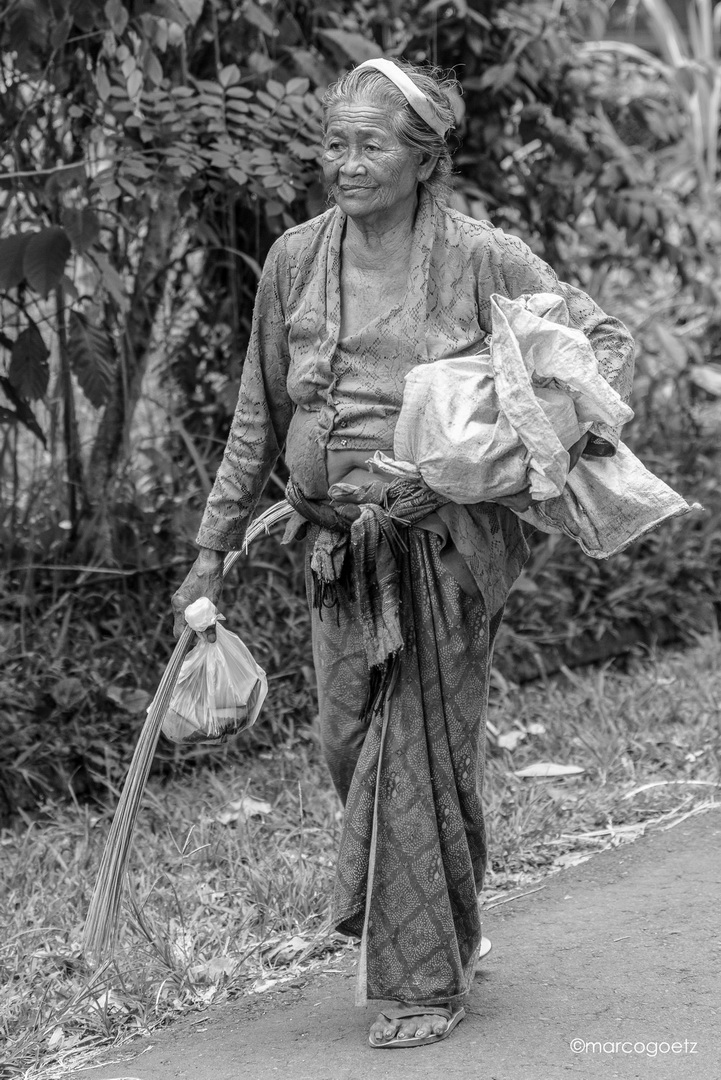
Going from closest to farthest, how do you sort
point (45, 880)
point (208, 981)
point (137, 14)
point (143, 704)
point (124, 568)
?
point (208, 981)
point (45, 880)
point (137, 14)
point (143, 704)
point (124, 568)

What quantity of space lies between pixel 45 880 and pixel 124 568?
4.95 feet

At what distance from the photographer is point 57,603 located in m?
5.11

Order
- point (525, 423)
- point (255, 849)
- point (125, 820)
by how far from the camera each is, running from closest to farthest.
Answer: point (525, 423) < point (125, 820) < point (255, 849)

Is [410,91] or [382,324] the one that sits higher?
[410,91]

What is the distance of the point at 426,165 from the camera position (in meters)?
2.90

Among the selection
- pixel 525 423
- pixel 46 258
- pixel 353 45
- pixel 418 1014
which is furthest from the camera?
pixel 353 45

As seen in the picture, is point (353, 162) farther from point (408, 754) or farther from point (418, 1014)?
point (418, 1014)

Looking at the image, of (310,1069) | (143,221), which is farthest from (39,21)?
(310,1069)

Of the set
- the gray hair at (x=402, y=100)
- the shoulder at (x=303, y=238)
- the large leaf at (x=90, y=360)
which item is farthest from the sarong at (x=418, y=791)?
the large leaf at (x=90, y=360)

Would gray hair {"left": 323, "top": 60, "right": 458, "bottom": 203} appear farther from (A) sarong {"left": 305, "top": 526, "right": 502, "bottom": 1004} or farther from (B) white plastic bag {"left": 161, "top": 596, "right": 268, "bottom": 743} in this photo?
(B) white plastic bag {"left": 161, "top": 596, "right": 268, "bottom": 743}

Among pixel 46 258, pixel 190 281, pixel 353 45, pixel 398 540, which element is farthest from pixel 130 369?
pixel 398 540

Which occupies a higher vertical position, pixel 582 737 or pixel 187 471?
pixel 187 471

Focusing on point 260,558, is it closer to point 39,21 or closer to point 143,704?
point 143,704

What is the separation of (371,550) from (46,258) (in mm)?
1931
